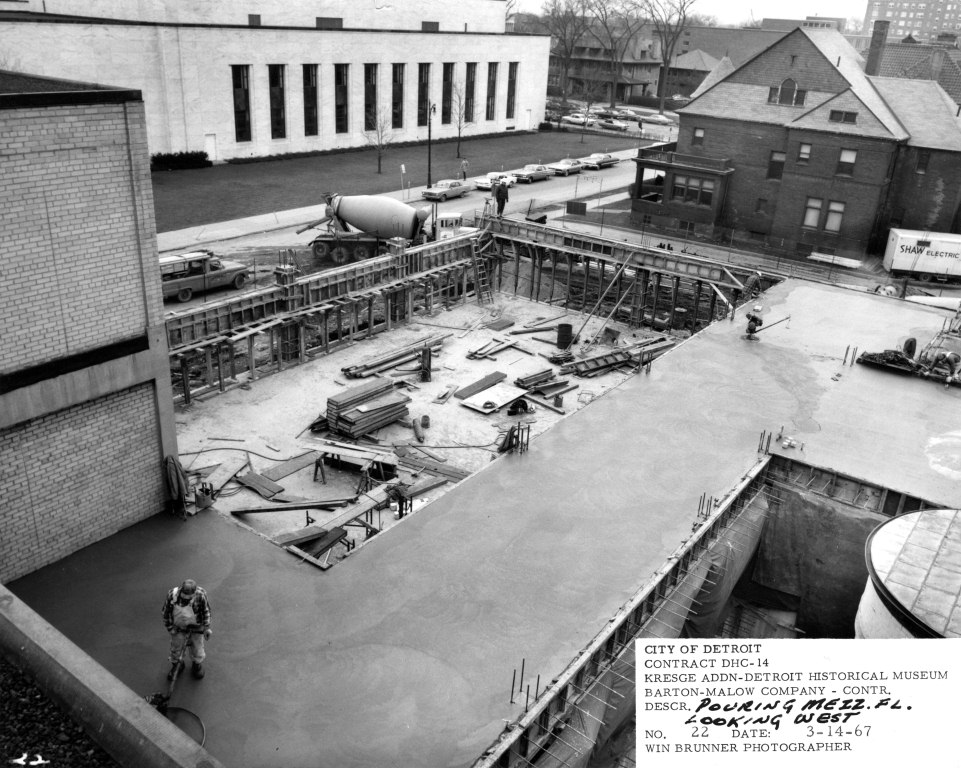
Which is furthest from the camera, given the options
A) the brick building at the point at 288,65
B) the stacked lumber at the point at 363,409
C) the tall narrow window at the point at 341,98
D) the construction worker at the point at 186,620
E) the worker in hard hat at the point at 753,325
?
the tall narrow window at the point at 341,98

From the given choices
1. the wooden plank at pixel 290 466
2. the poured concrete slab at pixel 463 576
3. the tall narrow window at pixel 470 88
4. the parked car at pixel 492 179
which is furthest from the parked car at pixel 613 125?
the wooden plank at pixel 290 466

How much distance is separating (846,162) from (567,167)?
81.2ft

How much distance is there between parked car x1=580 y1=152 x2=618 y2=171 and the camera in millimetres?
65500

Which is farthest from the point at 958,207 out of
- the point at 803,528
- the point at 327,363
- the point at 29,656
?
the point at 29,656

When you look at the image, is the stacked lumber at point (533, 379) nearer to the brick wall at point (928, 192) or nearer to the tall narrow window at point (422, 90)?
the brick wall at point (928, 192)

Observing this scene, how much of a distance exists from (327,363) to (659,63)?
100 metres

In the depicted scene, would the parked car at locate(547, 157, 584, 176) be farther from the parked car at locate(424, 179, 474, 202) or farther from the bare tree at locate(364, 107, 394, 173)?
the bare tree at locate(364, 107, 394, 173)

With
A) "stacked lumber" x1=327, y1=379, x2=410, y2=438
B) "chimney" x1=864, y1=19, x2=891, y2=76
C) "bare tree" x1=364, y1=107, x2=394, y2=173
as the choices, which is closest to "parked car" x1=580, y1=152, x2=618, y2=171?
"bare tree" x1=364, y1=107, x2=394, y2=173

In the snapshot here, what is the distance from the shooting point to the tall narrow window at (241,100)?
5875cm

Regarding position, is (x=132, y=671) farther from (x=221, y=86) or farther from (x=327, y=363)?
(x=221, y=86)

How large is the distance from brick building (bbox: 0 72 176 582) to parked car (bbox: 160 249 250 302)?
1656 cm

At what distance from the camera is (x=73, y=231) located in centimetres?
1513

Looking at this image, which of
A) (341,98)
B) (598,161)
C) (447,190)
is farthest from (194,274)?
(598,161)

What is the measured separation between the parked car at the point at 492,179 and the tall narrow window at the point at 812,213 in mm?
19042
